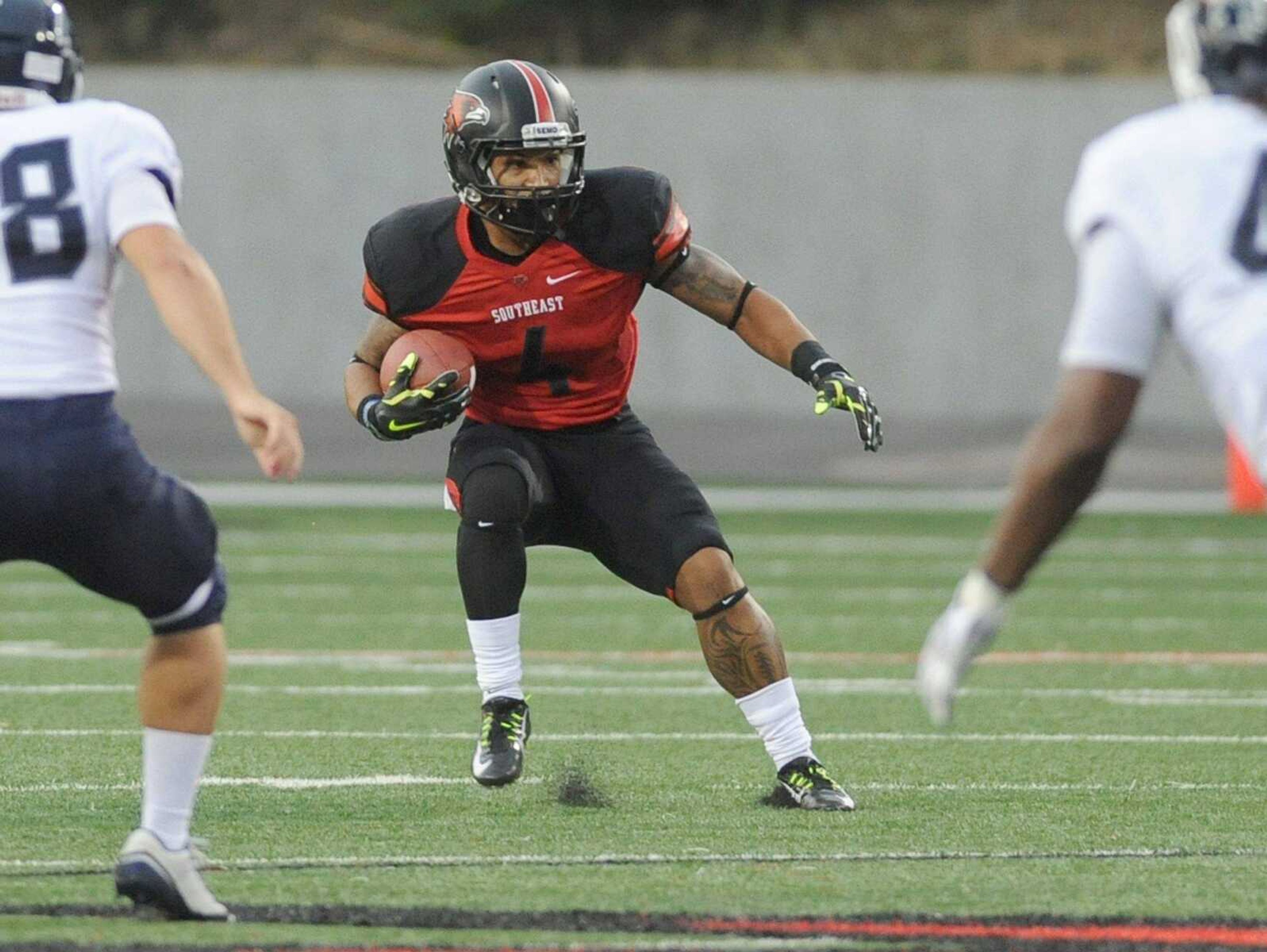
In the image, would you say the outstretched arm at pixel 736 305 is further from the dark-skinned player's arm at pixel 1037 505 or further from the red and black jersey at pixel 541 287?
the dark-skinned player's arm at pixel 1037 505

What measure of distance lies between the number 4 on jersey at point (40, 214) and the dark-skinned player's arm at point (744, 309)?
6.76 ft

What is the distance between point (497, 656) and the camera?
18.5 ft

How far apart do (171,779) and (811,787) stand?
6.06 ft

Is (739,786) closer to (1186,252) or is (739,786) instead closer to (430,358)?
(430,358)

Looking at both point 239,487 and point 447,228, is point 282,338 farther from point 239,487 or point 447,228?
point 447,228

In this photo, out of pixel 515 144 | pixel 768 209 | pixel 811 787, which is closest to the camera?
pixel 811 787

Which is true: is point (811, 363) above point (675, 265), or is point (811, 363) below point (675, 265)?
below

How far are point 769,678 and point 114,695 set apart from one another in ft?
9.05

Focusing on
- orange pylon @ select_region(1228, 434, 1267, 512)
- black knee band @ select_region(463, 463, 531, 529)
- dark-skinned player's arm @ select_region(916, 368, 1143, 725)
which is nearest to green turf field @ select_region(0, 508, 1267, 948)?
dark-skinned player's arm @ select_region(916, 368, 1143, 725)

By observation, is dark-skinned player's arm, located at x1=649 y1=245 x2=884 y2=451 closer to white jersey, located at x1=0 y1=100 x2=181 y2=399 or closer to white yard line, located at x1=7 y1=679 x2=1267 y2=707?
white jersey, located at x1=0 y1=100 x2=181 y2=399

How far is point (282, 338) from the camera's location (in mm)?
23750

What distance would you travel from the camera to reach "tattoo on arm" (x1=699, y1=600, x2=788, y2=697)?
5.49 m

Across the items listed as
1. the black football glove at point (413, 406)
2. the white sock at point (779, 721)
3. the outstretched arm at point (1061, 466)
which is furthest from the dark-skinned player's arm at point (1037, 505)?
the black football glove at point (413, 406)

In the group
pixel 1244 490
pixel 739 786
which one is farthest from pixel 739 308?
Answer: pixel 1244 490
